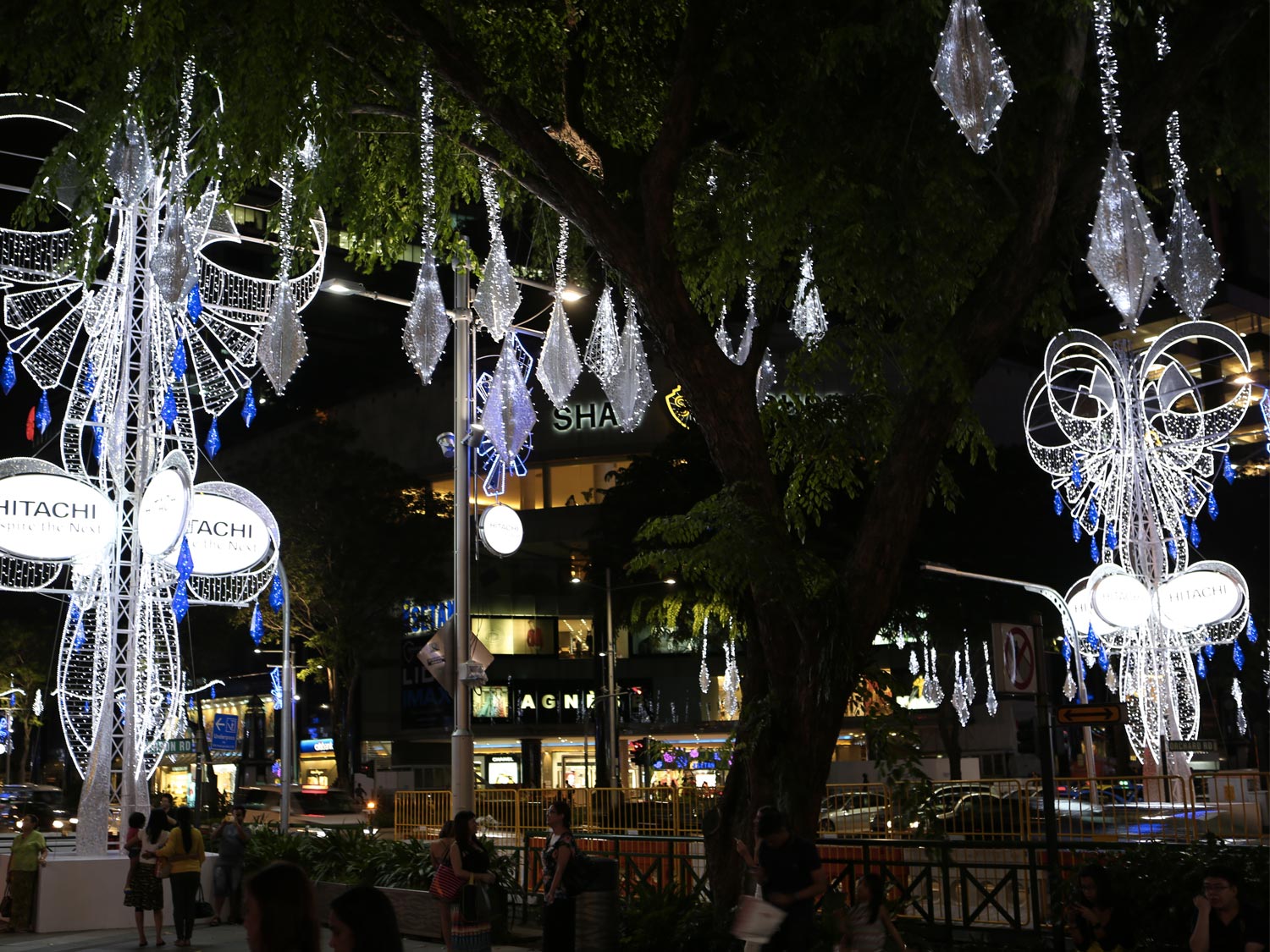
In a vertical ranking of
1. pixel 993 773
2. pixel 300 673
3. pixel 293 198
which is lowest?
pixel 993 773

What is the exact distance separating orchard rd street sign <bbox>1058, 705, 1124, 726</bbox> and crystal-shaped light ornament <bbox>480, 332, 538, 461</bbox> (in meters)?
8.29

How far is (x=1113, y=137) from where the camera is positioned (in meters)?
10.8

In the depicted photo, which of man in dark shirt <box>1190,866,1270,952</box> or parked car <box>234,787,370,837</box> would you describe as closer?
man in dark shirt <box>1190,866,1270,952</box>

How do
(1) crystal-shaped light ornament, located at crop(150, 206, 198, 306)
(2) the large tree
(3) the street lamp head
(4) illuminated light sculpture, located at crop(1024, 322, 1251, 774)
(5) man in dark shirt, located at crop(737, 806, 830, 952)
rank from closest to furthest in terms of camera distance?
1. (5) man in dark shirt, located at crop(737, 806, 830, 952)
2. (2) the large tree
3. (1) crystal-shaped light ornament, located at crop(150, 206, 198, 306)
4. (3) the street lamp head
5. (4) illuminated light sculpture, located at crop(1024, 322, 1251, 774)

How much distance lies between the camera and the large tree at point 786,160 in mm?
11367

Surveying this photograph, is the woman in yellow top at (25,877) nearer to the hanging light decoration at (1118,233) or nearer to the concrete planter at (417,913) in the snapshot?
the concrete planter at (417,913)

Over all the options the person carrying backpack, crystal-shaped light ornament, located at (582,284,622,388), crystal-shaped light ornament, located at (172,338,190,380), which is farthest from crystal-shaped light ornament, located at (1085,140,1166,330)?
crystal-shaped light ornament, located at (172,338,190,380)

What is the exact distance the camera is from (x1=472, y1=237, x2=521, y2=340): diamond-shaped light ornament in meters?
16.7

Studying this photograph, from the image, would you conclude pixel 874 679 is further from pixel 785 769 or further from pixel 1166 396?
pixel 1166 396

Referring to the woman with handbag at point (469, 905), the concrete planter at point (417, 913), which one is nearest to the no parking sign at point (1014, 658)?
the woman with handbag at point (469, 905)

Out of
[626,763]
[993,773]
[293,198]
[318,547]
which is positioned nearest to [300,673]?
[318,547]

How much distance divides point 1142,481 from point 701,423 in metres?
18.8

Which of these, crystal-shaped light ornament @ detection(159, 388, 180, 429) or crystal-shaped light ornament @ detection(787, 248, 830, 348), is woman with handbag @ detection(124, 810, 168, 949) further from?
crystal-shaped light ornament @ detection(787, 248, 830, 348)

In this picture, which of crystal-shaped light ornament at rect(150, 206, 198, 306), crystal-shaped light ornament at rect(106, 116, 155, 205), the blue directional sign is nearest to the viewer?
crystal-shaped light ornament at rect(106, 116, 155, 205)
